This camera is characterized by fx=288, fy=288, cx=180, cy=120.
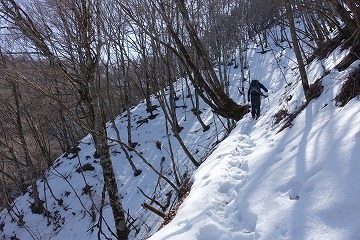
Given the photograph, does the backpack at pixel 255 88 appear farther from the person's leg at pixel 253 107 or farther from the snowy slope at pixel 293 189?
the snowy slope at pixel 293 189

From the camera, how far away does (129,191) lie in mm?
13297

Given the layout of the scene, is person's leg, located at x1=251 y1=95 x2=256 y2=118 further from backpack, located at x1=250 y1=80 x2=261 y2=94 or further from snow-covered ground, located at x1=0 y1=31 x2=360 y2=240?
snow-covered ground, located at x1=0 y1=31 x2=360 y2=240

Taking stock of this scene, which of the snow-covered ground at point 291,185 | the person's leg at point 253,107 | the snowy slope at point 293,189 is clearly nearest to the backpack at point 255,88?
the person's leg at point 253,107

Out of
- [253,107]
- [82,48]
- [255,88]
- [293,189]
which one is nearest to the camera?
[293,189]

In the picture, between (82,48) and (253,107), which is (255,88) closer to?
(253,107)

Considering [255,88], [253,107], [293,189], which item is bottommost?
[293,189]

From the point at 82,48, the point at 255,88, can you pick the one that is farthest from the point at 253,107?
the point at 82,48

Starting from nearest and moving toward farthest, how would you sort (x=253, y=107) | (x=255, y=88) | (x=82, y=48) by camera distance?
(x=82, y=48), (x=253, y=107), (x=255, y=88)

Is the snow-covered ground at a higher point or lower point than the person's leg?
lower

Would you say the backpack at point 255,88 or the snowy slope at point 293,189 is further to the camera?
the backpack at point 255,88

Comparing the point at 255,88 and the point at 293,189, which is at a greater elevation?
the point at 255,88

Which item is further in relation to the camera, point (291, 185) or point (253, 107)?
point (253, 107)

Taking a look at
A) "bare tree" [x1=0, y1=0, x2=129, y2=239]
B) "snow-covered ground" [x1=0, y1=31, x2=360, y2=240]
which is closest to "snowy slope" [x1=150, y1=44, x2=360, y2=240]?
"snow-covered ground" [x1=0, y1=31, x2=360, y2=240]

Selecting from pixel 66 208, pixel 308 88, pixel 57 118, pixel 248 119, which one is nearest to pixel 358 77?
pixel 308 88
